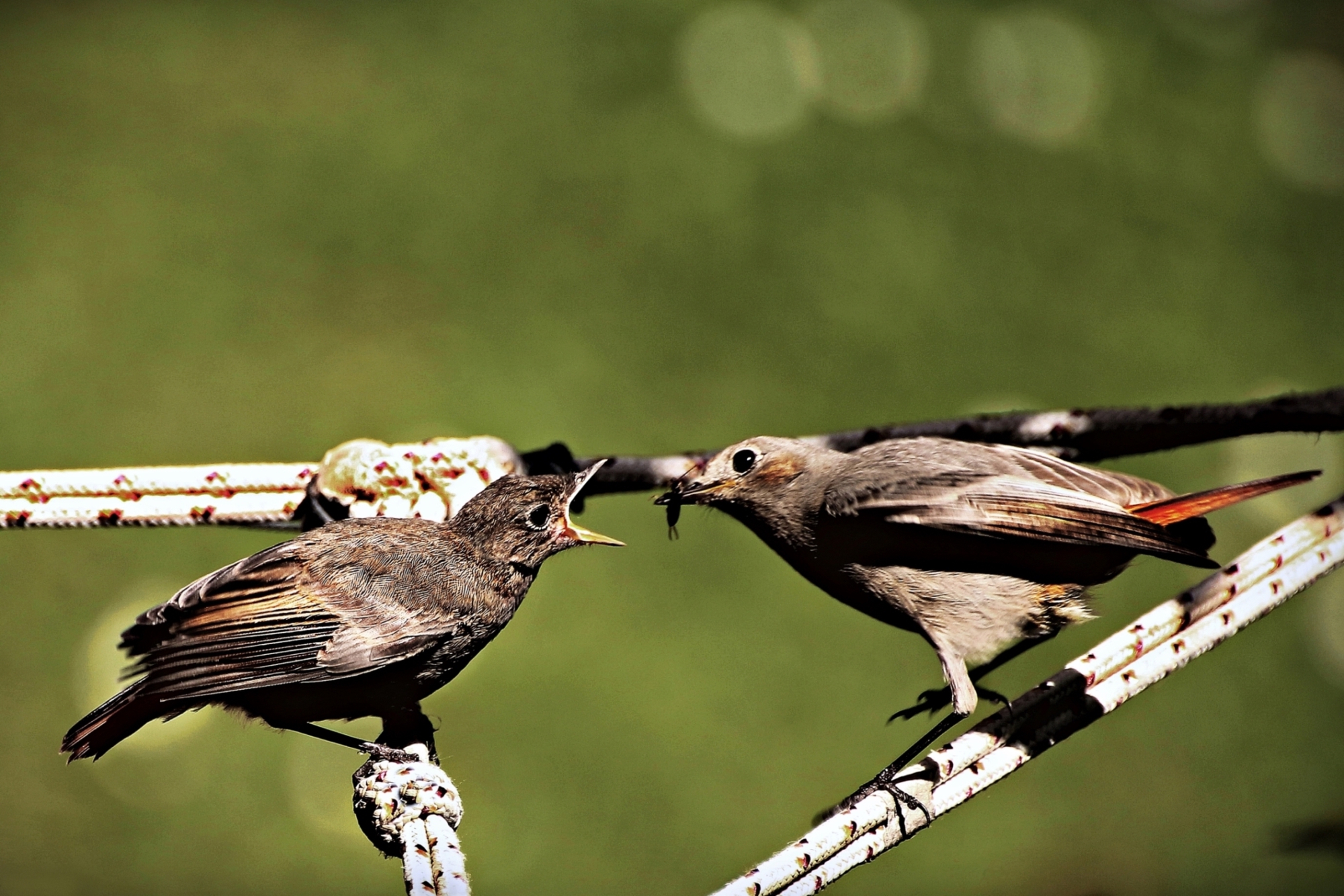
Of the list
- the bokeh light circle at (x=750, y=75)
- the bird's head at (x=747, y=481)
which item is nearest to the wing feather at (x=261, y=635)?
the bird's head at (x=747, y=481)

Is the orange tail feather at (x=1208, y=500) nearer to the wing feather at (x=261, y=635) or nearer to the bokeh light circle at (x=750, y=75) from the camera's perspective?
the wing feather at (x=261, y=635)

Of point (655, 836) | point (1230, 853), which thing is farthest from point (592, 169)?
point (1230, 853)

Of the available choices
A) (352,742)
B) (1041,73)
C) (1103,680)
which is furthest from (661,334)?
(1103,680)

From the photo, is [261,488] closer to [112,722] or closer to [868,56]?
[112,722]

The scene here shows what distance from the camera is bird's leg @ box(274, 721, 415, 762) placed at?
2.06m

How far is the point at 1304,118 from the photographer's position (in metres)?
5.98

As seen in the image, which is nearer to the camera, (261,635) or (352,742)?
(261,635)

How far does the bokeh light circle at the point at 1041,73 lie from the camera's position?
6.03 metres

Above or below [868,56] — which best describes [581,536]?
below

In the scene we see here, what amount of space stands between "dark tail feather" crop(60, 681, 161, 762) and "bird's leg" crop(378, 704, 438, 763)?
1.22 feet

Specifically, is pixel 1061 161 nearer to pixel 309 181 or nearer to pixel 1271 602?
pixel 309 181

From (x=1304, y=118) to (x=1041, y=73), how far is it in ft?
4.06

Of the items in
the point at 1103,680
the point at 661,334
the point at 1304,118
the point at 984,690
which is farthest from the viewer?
the point at 1304,118

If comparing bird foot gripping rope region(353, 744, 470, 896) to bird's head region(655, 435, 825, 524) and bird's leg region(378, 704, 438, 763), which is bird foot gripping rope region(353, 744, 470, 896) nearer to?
bird's leg region(378, 704, 438, 763)
